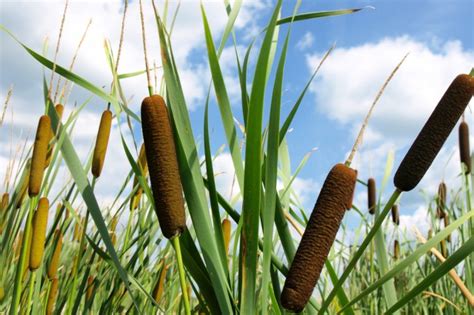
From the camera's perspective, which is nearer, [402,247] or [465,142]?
[465,142]

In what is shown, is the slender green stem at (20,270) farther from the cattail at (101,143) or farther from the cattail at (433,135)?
the cattail at (433,135)

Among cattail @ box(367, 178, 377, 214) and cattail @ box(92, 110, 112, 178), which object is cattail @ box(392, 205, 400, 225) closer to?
cattail @ box(367, 178, 377, 214)

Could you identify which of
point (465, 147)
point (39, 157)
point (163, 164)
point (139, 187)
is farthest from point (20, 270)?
point (465, 147)

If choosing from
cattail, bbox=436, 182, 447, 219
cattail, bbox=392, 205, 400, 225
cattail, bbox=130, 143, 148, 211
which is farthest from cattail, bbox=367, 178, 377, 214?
cattail, bbox=130, 143, 148, 211

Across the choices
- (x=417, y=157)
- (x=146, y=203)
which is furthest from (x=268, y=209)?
(x=146, y=203)

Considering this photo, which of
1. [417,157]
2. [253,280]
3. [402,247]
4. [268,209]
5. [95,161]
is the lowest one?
[253,280]

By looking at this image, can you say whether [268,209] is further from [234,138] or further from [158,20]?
[158,20]

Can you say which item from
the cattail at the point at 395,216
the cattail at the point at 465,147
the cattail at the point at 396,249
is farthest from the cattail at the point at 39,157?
the cattail at the point at 396,249
